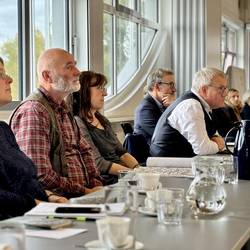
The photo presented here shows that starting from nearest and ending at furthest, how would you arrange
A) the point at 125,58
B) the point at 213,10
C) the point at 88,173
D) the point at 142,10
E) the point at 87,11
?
the point at 88,173 → the point at 87,11 → the point at 125,58 → the point at 142,10 → the point at 213,10

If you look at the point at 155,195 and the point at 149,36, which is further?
the point at 149,36

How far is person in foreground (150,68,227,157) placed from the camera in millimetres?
3230

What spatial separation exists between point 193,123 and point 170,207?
1778mm

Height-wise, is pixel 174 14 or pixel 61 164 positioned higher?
pixel 174 14

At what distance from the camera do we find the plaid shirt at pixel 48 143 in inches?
100

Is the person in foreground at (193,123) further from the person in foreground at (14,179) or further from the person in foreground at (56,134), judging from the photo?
the person in foreground at (14,179)

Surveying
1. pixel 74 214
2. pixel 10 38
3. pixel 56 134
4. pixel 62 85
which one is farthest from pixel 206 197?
pixel 10 38

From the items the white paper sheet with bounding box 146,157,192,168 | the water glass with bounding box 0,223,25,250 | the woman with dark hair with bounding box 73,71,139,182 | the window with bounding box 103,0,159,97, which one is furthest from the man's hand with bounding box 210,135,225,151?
the water glass with bounding box 0,223,25,250

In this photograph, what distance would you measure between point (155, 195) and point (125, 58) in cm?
457

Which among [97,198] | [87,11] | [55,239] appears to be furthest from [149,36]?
[55,239]

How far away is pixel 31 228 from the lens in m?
1.44

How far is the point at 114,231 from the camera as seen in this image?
1.16 m

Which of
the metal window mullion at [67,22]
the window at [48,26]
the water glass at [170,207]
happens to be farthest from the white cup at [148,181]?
the metal window mullion at [67,22]

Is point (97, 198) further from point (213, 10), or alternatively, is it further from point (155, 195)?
point (213, 10)
